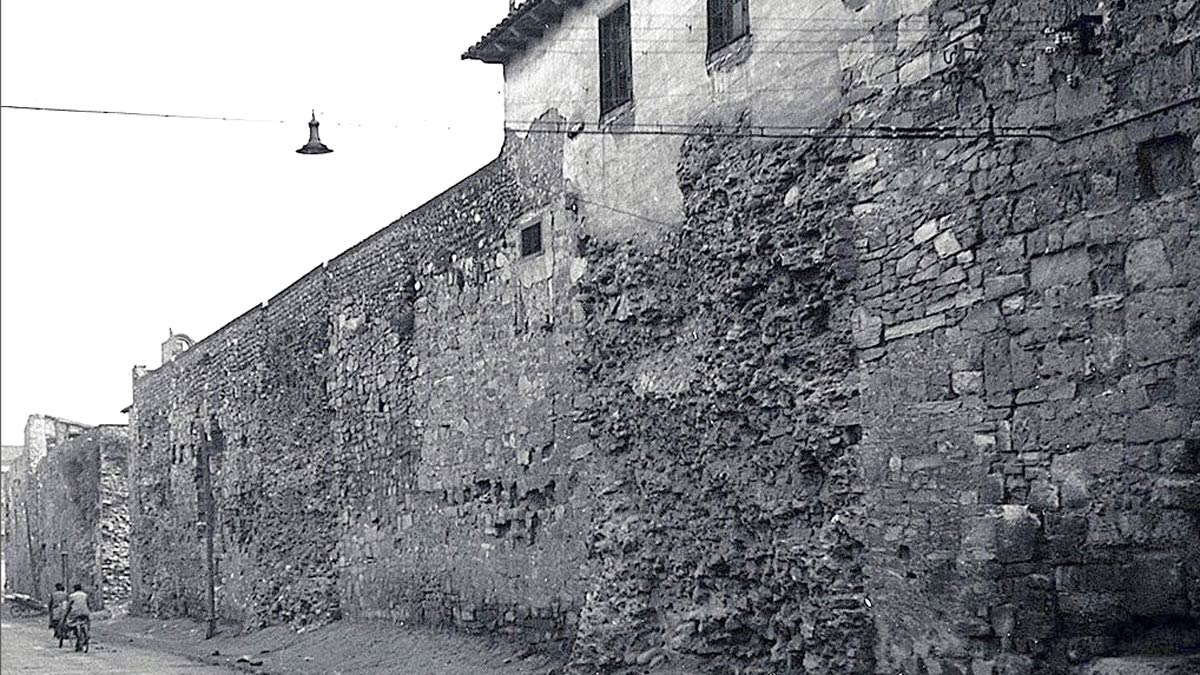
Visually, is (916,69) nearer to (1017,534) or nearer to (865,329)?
(865,329)

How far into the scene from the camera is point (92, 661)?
71.0 feet

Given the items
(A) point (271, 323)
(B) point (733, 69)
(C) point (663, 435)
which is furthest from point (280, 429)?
(B) point (733, 69)

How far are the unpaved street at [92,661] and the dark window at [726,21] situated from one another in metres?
10.2

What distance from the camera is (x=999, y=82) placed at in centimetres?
949

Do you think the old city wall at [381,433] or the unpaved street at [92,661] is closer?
the old city wall at [381,433]

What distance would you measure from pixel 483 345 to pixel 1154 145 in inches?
372

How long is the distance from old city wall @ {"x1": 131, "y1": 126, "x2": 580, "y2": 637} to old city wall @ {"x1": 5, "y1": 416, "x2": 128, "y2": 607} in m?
11.1

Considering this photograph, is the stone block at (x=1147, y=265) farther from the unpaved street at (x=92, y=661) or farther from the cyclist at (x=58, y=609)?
the cyclist at (x=58, y=609)

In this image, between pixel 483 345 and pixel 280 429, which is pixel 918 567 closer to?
pixel 483 345

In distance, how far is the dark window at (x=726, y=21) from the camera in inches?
483

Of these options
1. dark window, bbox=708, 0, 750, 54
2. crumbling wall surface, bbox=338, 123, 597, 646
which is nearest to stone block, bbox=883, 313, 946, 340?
dark window, bbox=708, 0, 750, 54

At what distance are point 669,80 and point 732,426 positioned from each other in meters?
3.20

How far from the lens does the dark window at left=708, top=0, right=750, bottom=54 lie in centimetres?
1227

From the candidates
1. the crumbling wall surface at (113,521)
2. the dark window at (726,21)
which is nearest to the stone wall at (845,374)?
the dark window at (726,21)
